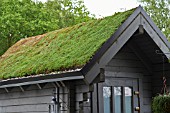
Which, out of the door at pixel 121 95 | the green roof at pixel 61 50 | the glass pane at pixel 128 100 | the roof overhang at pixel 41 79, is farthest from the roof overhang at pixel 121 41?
the glass pane at pixel 128 100

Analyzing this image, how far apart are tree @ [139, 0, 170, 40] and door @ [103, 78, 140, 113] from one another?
871 inches

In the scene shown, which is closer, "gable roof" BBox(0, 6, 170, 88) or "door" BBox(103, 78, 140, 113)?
"gable roof" BBox(0, 6, 170, 88)

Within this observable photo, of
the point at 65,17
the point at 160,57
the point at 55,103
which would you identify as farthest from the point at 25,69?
the point at 65,17

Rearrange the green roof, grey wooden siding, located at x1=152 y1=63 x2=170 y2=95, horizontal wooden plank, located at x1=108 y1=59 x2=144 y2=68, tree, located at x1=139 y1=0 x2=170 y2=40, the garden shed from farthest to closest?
tree, located at x1=139 y1=0 x2=170 y2=40, grey wooden siding, located at x1=152 y1=63 x2=170 y2=95, horizontal wooden plank, located at x1=108 y1=59 x2=144 y2=68, the green roof, the garden shed

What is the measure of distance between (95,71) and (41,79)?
1.74 meters

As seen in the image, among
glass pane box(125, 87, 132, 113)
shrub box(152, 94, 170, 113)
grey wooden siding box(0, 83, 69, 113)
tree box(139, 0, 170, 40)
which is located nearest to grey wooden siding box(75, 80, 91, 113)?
grey wooden siding box(0, 83, 69, 113)

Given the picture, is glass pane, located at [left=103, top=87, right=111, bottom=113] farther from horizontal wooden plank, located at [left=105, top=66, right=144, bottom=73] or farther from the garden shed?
horizontal wooden plank, located at [left=105, top=66, right=144, bottom=73]

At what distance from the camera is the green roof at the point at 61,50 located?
31.1 ft

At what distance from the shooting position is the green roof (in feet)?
31.1

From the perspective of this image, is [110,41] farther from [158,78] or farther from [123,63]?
→ [158,78]

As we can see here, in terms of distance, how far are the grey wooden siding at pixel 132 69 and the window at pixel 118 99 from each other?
1.13 ft

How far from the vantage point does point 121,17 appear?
Answer: 31.9 feet

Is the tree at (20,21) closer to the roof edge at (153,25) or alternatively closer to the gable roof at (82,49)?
the gable roof at (82,49)

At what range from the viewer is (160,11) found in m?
32.8
